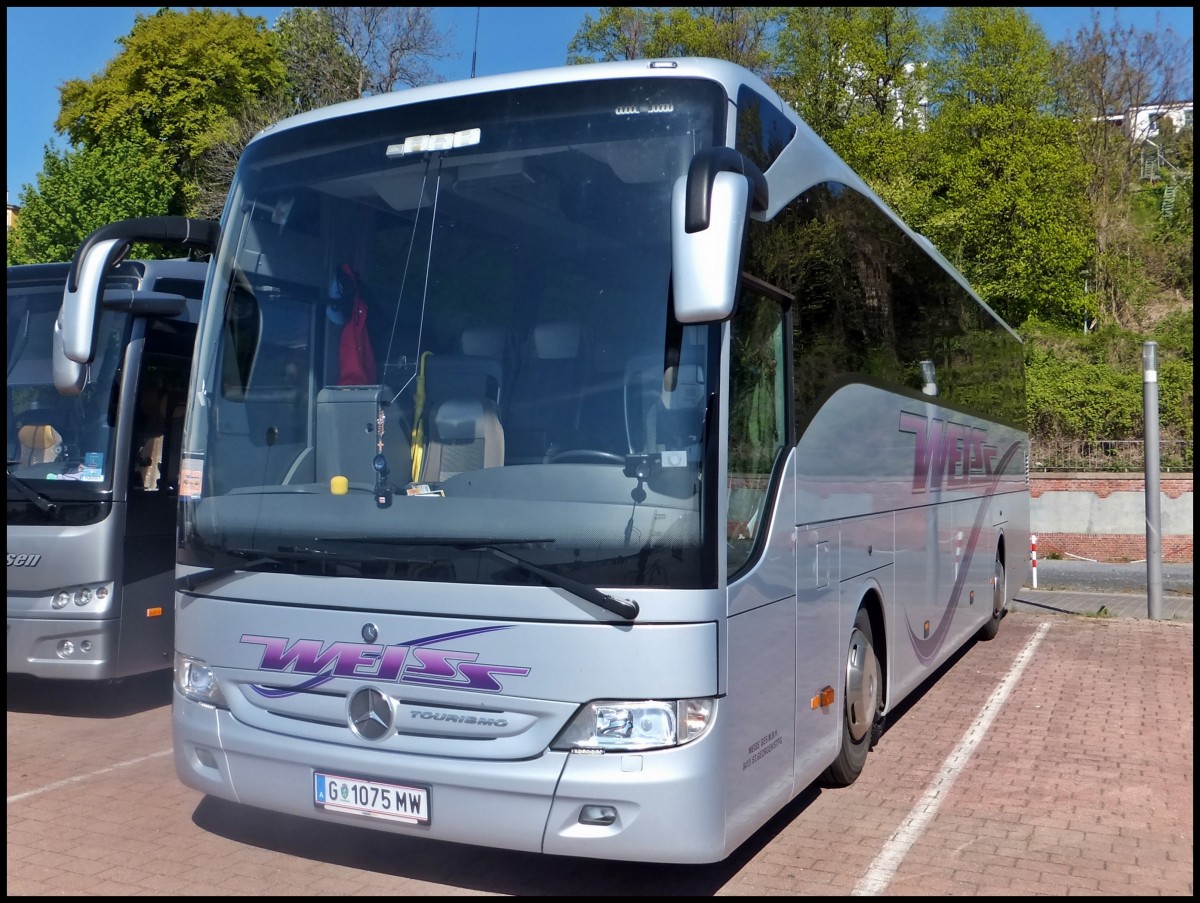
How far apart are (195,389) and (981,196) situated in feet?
112

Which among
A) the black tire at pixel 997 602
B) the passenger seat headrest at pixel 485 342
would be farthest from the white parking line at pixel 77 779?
the black tire at pixel 997 602

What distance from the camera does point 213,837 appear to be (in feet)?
19.0

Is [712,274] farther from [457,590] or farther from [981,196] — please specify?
[981,196]

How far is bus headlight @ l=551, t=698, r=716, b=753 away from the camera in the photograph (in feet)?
14.3

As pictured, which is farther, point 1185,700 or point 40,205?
point 40,205

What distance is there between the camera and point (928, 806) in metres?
6.52

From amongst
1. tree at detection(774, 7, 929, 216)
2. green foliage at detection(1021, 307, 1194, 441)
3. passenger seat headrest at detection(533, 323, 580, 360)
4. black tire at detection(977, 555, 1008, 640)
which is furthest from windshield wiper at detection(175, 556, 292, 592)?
tree at detection(774, 7, 929, 216)

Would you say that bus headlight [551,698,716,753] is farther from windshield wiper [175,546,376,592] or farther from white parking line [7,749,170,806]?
white parking line [7,749,170,806]

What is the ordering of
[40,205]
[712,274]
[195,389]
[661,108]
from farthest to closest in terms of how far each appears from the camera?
[40,205] < [195,389] < [661,108] < [712,274]

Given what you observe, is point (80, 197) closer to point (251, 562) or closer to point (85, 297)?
point (85, 297)

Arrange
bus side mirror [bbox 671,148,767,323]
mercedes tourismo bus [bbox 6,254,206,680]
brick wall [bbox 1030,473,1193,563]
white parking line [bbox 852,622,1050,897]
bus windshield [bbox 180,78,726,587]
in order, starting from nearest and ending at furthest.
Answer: bus side mirror [bbox 671,148,767,323] → bus windshield [bbox 180,78,726,587] → white parking line [bbox 852,622,1050,897] → mercedes tourismo bus [bbox 6,254,206,680] → brick wall [bbox 1030,473,1193,563]

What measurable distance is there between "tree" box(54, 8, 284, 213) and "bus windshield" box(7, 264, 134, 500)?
3295cm

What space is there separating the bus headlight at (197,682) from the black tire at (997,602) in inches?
350

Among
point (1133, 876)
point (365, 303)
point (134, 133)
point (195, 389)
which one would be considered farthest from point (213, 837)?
point (134, 133)
